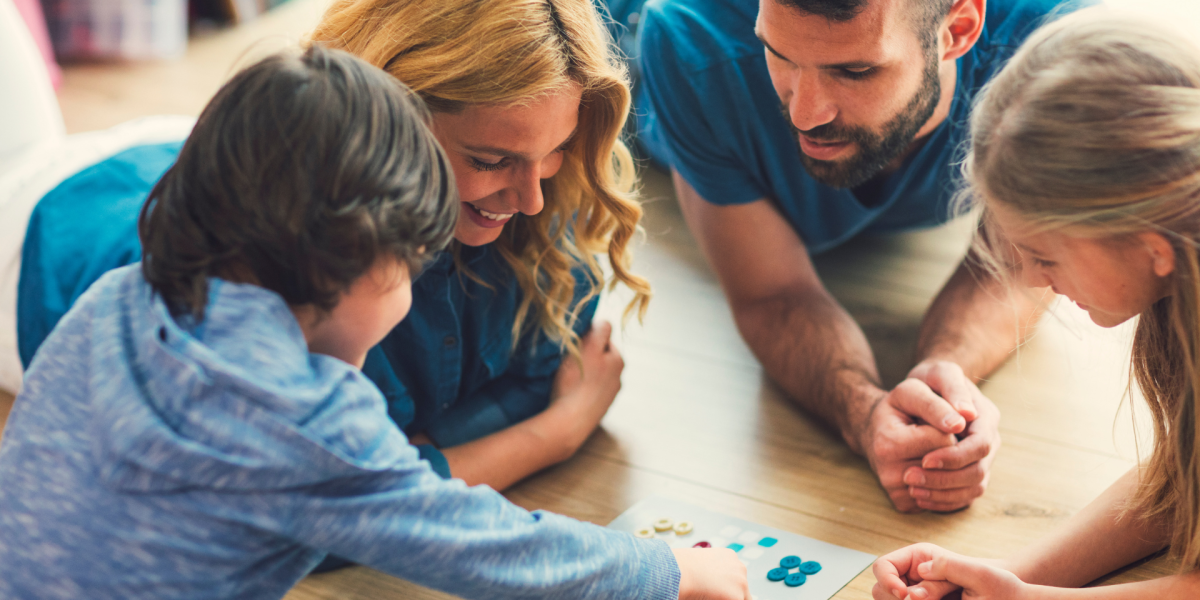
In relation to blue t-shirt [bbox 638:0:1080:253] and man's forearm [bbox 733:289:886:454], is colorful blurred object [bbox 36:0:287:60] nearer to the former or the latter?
blue t-shirt [bbox 638:0:1080:253]

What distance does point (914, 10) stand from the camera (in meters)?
1.12

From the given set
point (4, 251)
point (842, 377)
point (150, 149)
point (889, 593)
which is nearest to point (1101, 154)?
point (889, 593)

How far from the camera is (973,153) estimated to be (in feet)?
2.87

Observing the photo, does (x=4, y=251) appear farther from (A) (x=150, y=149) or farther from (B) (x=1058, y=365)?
(B) (x=1058, y=365)

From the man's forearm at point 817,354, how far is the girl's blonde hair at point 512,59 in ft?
0.95

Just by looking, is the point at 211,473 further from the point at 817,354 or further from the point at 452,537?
the point at 817,354

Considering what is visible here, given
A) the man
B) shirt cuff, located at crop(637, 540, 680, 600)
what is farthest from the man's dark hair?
shirt cuff, located at crop(637, 540, 680, 600)

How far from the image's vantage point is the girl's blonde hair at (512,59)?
966 millimetres

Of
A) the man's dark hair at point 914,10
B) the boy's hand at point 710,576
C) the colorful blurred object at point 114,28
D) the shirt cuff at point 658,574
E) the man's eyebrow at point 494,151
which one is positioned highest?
the man's dark hair at point 914,10

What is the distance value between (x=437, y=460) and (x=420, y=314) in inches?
6.2

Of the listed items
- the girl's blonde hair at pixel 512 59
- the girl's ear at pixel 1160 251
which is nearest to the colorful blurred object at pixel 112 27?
the girl's blonde hair at pixel 512 59

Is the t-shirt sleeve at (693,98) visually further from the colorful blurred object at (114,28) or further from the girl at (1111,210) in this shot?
the colorful blurred object at (114,28)

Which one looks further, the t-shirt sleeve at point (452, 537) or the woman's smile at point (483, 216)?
the woman's smile at point (483, 216)

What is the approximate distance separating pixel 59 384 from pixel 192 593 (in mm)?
174
